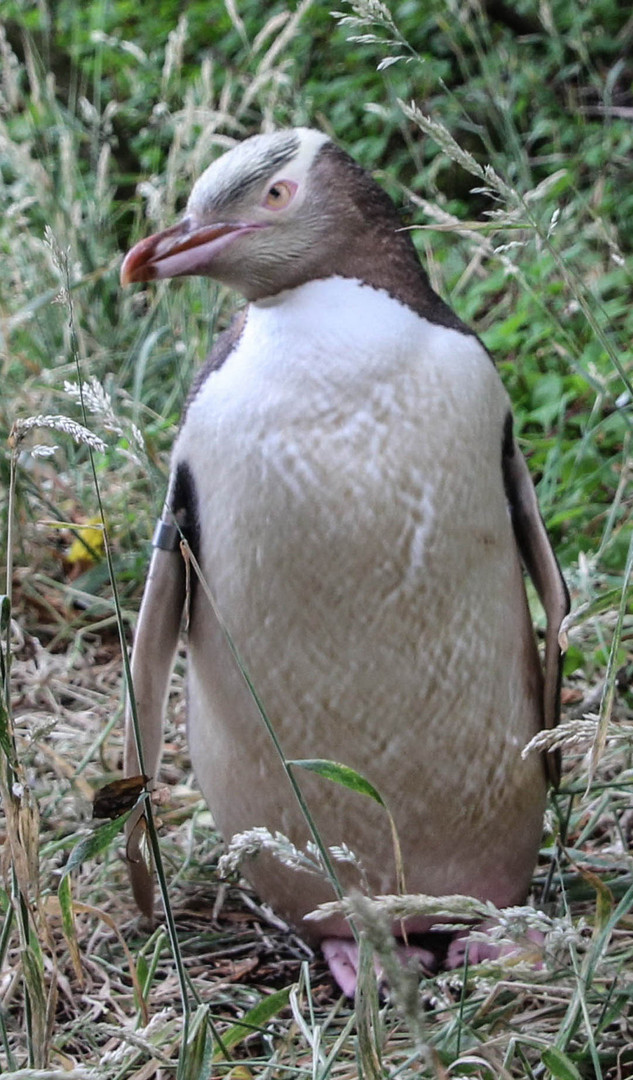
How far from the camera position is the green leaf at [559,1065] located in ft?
3.92

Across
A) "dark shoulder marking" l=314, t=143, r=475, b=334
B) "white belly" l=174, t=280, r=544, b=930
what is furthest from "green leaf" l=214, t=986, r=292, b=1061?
"dark shoulder marking" l=314, t=143, r=475, b=334

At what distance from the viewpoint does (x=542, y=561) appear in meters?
1.78

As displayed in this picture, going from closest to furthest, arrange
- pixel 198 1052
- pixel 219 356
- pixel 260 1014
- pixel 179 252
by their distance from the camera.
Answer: pixel 198 1052
pixel 260 1014
pixel 179 252
pixel 219 356

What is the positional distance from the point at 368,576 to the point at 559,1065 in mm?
567

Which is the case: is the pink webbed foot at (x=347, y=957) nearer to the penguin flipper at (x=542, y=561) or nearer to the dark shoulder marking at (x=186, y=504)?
the penguin flipper at (x=542, y=561)

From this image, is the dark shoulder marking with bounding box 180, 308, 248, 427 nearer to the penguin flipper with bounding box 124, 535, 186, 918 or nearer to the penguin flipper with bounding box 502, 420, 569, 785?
the penguin flipper with bounding box 124, 535, 186, 918

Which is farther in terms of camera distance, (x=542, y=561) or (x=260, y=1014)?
(x=542, y=561)

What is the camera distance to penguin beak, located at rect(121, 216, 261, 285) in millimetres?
1539

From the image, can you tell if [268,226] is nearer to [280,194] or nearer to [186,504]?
[280,194]

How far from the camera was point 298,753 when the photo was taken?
160 centimetres

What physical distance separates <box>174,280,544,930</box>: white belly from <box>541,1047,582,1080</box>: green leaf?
0.44 meters

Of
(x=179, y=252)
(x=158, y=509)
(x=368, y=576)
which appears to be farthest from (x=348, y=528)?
→ (x=158, y=509)

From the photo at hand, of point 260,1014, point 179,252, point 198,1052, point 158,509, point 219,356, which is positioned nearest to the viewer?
point 198,1052

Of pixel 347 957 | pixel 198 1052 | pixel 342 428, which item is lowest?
pixel 347 957
